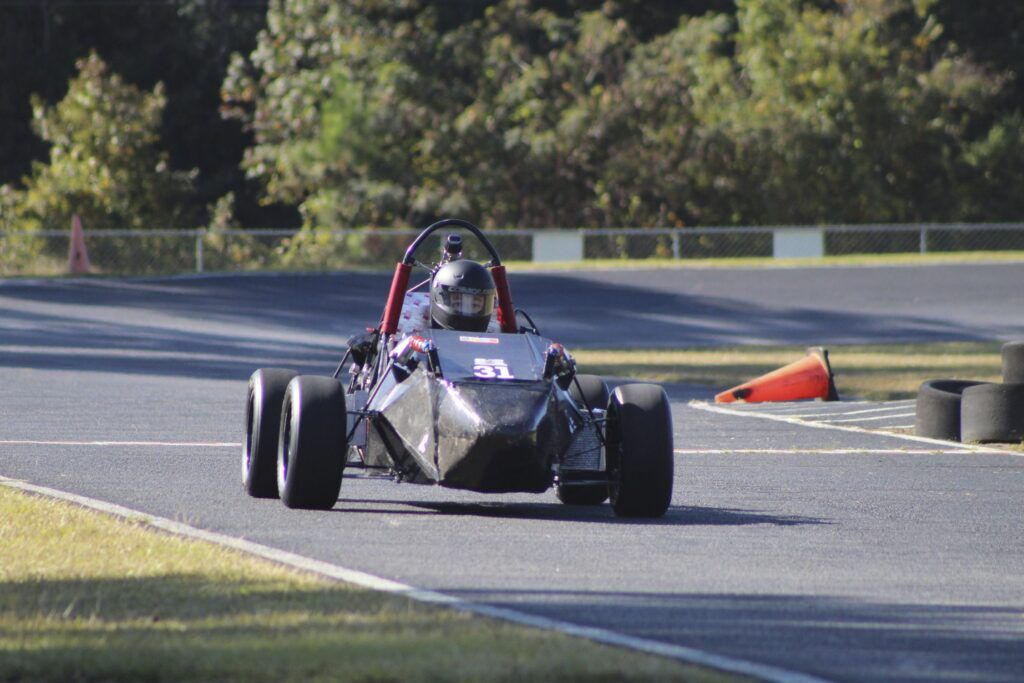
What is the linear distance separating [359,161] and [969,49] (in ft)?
63.0

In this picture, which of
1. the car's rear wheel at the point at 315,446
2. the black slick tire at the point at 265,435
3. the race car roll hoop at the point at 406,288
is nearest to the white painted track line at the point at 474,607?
the car's rear wheel at the point at 315,446

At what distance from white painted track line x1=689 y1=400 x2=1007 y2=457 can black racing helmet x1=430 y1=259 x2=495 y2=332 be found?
5.47 m

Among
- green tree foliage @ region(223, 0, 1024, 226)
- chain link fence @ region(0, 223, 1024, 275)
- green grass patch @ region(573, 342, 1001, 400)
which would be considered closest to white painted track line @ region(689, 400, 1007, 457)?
green grass patch @ region(573, 342, 1001, 400)

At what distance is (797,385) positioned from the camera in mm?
19984

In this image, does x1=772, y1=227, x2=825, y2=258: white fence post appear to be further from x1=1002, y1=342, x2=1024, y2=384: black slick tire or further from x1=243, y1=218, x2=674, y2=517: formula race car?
x1=243, y1=218, x2=674, y2=517: formula race car

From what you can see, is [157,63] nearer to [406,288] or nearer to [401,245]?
[401,245]

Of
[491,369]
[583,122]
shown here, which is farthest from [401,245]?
[491,369]

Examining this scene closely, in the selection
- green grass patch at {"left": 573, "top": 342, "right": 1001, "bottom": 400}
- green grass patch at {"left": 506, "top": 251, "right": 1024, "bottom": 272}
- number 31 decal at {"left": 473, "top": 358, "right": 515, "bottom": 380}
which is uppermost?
green grass patch at {"left": 506, "top": 251, "right": 1024, "bottom": 272}

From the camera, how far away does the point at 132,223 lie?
1828 inches

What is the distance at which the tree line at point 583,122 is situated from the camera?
1887 inches

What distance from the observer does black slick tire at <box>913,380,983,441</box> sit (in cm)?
1558

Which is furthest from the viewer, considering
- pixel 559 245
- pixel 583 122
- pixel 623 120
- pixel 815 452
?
pixel 623 120

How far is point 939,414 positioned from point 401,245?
989 inches

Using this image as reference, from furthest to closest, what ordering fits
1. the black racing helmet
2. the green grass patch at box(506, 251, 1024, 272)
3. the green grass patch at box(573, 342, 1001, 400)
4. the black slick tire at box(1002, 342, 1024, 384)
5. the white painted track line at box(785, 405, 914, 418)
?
the green grass patch at box(506, 251, 1024, 272) → the green grass patch at box(573, 342, 1001, 400) → the white painted track line at box(785, 405, 914, 418) → the black slick tire at box(1002, 342, 1024, 384) → the black racing helmet
